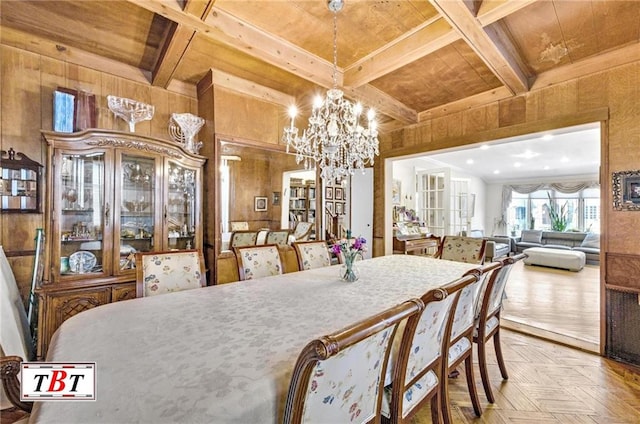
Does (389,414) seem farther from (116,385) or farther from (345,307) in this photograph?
(116,385)

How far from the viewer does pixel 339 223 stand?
455 centimetres

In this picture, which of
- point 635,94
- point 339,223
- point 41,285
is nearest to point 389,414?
point 41,285

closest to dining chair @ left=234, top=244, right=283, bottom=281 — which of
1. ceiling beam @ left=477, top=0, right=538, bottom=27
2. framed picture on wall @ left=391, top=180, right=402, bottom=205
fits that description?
ceiling beam @ left=477, top=0, right=538, bottom=27

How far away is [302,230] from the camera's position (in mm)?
3738

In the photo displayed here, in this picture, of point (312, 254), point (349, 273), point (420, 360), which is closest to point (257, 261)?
point (312, 254)

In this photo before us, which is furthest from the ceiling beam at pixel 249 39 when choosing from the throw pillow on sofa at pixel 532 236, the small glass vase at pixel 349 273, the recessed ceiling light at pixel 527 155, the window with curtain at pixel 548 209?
the window with curtain at pixel 548 209

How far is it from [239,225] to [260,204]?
369 millimetres

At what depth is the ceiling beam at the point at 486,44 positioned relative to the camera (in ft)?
5.30

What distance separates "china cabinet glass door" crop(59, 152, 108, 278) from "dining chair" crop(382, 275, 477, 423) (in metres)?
2.39

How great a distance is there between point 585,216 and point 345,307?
1020 cm

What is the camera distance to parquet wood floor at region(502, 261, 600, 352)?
2834 mm

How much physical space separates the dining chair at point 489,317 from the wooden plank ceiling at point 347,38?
153cm

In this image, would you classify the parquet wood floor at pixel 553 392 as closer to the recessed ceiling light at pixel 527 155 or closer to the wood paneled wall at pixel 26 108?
the wood paneled wall at pixel 26 108

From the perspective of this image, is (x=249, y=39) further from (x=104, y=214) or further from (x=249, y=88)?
(x=104, y=214)
